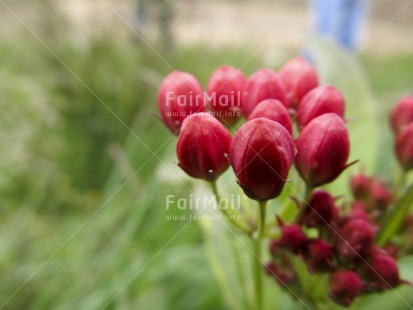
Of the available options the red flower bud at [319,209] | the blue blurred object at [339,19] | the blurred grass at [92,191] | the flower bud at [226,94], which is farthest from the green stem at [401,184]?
the blue blurred object at [339,19]

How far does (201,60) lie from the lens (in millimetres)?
3029

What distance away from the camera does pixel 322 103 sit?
0.72 m

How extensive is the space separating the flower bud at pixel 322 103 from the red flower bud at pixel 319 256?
0.57 feet

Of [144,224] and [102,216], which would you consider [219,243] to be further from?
[144,224]

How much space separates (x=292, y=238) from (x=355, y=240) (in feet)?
0.28

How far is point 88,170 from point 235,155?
1.84 m

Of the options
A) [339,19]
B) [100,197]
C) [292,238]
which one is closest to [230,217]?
[292,238]

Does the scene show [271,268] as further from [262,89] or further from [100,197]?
[100,197]

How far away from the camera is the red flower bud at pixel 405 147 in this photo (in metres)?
0.87

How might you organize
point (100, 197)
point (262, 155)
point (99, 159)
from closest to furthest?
point (262, 155) < point (100, 197) < point (99, 159)

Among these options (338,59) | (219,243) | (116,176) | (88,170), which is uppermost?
(338,59)

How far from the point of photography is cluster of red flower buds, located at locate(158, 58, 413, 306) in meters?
0.60

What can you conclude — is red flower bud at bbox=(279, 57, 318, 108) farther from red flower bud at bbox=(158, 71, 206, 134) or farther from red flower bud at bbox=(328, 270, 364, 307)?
red flower bud at bbox=(328, 270, 364, 307)

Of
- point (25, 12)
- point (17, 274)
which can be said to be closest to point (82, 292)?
point (17, 274)
